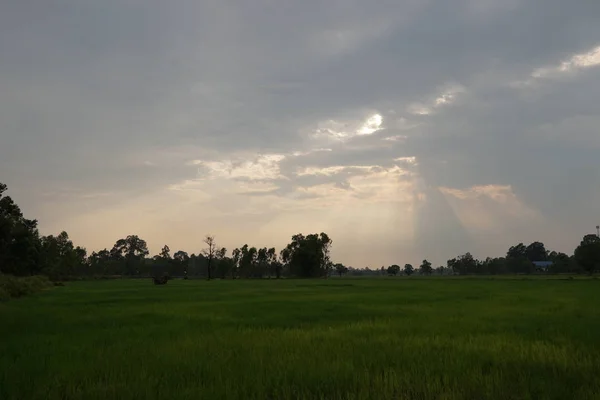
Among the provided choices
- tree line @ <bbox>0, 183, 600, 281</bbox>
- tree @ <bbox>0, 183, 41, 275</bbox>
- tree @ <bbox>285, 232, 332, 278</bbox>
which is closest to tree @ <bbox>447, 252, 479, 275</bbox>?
tree line @ <bbox>0, 183, 600, 281</bbox>

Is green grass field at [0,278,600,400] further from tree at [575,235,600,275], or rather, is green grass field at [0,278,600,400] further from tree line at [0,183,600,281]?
→ tree at [575,235,600,275]

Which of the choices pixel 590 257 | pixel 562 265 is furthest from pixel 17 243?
pixel 562 265

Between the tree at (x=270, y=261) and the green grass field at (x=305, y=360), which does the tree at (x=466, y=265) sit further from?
the green grass field at (x=305, y=360)

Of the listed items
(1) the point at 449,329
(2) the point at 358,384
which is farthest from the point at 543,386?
(1) the point at 449,329

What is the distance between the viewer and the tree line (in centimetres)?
6850

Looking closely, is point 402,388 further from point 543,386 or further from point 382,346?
point 382,346

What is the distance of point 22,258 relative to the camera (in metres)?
69.3

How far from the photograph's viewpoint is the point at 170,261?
511ft

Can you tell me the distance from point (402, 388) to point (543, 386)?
2047 mm

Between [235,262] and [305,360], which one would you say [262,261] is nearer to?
[235,262]

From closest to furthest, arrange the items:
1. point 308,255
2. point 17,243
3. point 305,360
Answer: point 305,360 → point 17,243 → point 308,255

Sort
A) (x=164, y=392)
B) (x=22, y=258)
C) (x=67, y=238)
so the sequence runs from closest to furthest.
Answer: (x=164, y=392) → (x=22, y=258) → (x=67, y=238)

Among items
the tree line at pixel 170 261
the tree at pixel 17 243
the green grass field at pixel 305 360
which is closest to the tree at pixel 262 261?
the tree line at pixel 170 261

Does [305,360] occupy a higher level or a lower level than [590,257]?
lower
